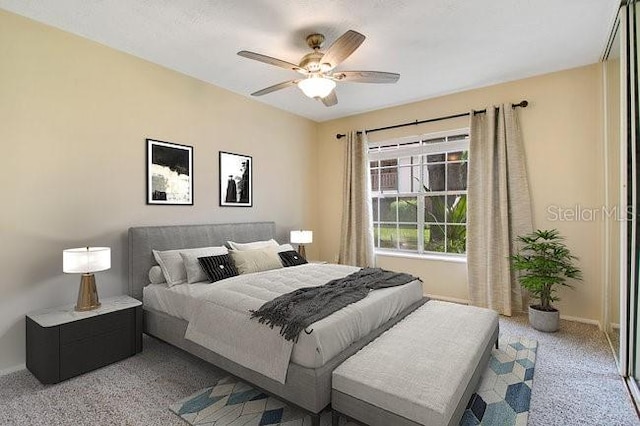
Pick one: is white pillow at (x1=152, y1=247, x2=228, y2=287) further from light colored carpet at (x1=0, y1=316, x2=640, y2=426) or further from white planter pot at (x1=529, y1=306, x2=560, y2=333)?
white planter pot at (x1=529, y1=306, x2=560, y2=333)

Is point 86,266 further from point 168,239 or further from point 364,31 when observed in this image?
point 364,31

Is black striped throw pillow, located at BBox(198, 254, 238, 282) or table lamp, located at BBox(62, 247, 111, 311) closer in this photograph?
table lamp, located at BBox(62, 247, 111, 311)

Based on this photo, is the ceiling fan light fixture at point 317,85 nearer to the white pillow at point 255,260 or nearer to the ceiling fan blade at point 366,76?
the ceiling fan blade at point 366,76

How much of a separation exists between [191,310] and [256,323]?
0.81m

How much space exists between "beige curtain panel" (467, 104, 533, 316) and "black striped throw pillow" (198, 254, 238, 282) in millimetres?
3054

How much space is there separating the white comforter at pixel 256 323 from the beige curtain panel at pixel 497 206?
146 cm

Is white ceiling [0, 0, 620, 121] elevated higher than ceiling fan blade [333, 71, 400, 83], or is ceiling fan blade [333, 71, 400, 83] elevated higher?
white ceiling [0, 0, 620, 121]

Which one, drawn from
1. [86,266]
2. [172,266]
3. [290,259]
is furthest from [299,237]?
[86,266]

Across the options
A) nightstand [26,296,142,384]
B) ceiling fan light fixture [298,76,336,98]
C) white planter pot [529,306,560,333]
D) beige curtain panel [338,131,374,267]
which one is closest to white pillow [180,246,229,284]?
nightstand [26,296,142,384]

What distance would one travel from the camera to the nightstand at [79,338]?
95.2 inches

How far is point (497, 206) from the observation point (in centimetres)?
403

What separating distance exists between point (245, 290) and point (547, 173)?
12.2 feet

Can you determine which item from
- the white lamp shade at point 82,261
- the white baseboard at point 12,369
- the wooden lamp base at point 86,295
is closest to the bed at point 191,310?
the wooden lamp base at point 86,295

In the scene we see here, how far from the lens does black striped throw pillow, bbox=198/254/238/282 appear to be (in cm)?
322
